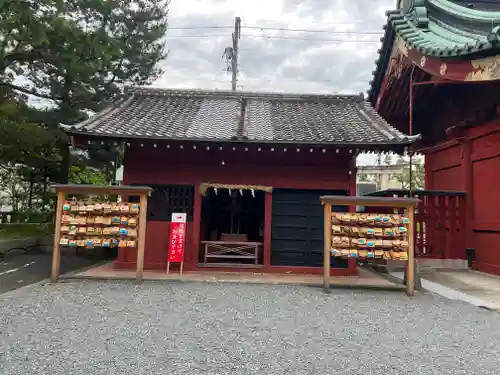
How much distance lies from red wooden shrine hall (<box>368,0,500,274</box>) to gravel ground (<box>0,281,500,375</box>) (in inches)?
159

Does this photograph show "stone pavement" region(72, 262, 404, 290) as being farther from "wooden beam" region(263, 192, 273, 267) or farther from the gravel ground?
the gravel ground

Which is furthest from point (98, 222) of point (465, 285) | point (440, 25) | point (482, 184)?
point (440, 25)

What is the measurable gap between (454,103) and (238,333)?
29.8 ft

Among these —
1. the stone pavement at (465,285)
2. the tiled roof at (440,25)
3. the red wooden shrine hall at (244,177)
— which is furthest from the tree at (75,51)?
the stone pavement at (465,285)

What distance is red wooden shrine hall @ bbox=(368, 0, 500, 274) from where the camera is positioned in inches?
331

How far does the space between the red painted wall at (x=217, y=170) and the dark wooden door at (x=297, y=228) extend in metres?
0.24

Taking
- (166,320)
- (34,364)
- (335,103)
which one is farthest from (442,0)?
(34,364)

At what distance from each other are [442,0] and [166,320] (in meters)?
10.0

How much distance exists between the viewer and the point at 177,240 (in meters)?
8.47

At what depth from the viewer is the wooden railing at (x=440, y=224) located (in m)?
10.2

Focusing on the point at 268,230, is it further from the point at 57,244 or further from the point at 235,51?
the point at 235,51

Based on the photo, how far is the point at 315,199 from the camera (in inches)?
370

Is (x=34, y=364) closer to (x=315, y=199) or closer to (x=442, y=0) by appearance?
(x=315, y=199)

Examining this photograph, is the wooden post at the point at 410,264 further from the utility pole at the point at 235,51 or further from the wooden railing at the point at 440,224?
the utility pole at the point at 235,51
